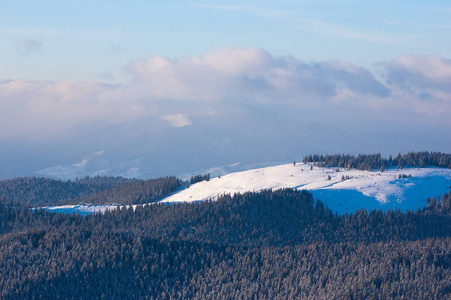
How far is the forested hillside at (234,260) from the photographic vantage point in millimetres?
88688

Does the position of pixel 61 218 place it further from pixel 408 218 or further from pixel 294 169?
pixel 408 218

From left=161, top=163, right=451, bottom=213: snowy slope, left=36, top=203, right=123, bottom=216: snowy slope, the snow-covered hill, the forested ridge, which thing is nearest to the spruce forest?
left=161, top=163, right=451, bottom=213: snowy slope

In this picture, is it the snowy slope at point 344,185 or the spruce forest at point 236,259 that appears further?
the snowy slope at point 344,185

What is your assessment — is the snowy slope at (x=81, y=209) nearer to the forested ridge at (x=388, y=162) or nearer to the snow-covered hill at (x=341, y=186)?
the snow-covered hill at (x=341, y=186)

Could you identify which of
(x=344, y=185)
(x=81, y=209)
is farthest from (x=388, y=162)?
(x=81, y=209)

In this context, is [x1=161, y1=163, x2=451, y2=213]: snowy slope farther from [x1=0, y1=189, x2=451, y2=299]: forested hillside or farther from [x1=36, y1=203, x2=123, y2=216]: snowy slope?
[x1=36, y1=203, x2=123, y2=216]: snowy slope

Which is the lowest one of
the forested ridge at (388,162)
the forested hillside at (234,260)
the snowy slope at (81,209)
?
the forested hillside at (234,260)

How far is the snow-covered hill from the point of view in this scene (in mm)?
157625

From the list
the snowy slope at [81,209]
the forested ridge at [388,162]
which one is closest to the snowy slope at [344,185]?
the forested ridge at [388,162]

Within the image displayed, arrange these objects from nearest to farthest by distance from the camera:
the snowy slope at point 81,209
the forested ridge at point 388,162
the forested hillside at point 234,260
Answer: the forested hillside at point 234,260
the snowy slope at point 81,209
the forested ridge at point 388,162

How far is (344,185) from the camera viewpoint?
16650 cm

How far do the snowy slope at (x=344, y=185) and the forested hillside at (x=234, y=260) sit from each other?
977 centimetres

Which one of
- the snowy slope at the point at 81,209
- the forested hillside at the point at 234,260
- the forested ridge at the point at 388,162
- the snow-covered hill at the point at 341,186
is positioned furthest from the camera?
the forested ridge at the point at 388,162

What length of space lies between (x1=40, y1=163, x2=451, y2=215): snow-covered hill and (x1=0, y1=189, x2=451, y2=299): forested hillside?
10.2 m
